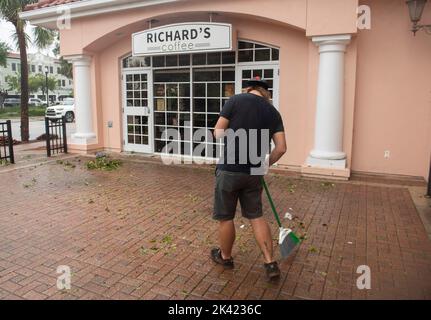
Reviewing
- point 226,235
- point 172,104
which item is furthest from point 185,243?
point 172,104

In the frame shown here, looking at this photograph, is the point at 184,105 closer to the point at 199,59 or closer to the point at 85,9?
the point at 199,59

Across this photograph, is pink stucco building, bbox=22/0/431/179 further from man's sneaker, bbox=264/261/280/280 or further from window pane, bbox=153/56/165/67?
man's sneaker, bbox=264/261/280/280

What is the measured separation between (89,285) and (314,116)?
18.4 feet

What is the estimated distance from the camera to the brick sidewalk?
10.1 feet

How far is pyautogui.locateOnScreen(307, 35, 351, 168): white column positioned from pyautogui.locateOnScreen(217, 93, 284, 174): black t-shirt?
A: 408cm

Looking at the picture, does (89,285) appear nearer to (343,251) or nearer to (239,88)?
(343,251)

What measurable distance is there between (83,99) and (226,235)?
8055 millimetres

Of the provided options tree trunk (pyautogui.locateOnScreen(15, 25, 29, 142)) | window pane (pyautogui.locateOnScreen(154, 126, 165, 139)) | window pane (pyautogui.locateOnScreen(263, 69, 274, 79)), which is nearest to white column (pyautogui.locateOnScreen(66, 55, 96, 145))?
window pane (pyautogui.locateOnScreen(154, 126, 165, 139))

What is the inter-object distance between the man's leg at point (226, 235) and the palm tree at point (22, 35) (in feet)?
38.2

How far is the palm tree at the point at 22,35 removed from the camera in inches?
466

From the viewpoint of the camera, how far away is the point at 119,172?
307 inches

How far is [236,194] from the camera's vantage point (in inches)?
129

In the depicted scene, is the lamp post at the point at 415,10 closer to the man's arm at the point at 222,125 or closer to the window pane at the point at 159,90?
the man's arm at the point at 222,125

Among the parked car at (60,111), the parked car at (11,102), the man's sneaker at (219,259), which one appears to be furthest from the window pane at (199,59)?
the parked car at (11,102)
